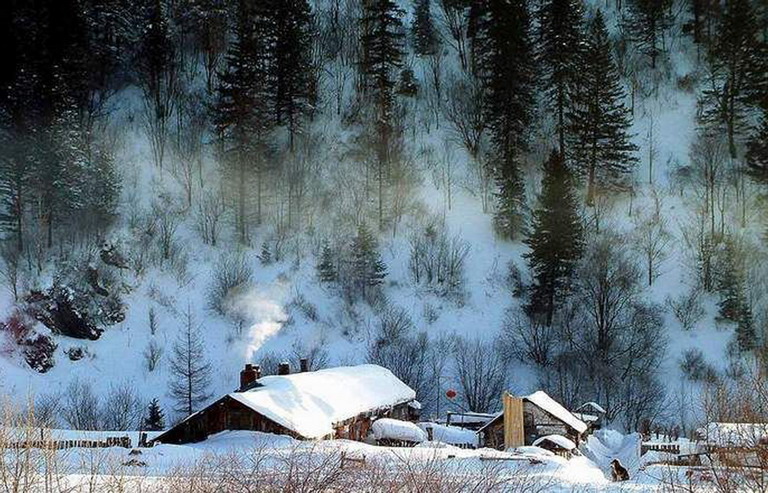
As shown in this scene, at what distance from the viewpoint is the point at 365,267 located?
4728 centimetres

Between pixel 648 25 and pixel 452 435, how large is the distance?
4373cm

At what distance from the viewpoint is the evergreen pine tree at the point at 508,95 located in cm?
5097

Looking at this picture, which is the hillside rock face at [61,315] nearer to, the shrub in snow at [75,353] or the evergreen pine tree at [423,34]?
the shrub in snow at [75,353]

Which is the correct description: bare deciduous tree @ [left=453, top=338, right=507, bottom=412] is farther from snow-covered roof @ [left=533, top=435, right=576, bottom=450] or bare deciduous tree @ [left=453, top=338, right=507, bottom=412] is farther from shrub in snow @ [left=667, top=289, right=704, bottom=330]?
shrub in snow @ [left=667, top=289, right=704, bottom=330]

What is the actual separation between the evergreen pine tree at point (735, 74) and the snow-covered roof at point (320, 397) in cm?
3376

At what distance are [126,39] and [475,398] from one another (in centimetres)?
4008

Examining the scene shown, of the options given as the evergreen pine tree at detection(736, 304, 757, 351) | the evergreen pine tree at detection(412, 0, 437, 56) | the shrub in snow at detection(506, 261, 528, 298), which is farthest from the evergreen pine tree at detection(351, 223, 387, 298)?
the evergreen pine tree at detection(412, 0, 437, 56)

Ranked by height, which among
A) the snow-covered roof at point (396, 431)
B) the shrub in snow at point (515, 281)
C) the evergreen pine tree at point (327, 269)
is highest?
the evergreen pine tree at point (327, 269)

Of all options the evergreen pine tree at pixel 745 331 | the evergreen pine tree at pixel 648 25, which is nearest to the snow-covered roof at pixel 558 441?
the evergreen pine tree at pixel 745 331

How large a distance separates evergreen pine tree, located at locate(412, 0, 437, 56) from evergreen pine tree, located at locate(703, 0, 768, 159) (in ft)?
71.0

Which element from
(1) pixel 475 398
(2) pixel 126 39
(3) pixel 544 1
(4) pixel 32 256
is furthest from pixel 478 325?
(2) pixel 126 39

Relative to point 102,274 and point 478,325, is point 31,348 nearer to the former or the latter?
point 102,274

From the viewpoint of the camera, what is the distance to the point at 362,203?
5228cm

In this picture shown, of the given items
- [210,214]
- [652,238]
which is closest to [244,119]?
[210,214]
